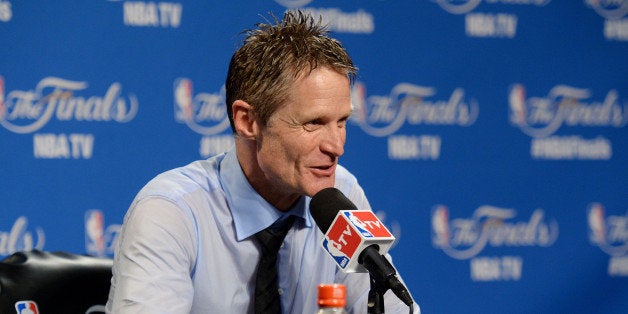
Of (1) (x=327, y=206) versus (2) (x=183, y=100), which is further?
(2) (x=183, y=100)

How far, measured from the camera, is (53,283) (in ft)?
6.40

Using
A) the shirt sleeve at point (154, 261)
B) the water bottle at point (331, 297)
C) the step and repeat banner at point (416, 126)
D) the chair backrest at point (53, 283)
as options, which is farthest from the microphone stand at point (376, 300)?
the step and repeat banner at point (416, 126)

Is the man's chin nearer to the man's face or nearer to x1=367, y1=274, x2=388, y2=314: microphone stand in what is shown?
the man's face

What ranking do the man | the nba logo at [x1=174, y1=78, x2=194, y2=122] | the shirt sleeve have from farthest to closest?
the nba logo at [x1=174, y1=78, x2=194, y2=122] < the man < the shirt sleeve

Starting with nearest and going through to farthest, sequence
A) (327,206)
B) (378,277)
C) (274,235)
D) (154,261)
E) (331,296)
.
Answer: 1. (331,296)
2. (378,277)
3. (327,206)
4. (154,261)
5. (274,235)

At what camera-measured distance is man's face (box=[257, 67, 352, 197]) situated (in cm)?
185

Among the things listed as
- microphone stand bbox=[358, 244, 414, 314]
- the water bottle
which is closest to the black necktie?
microphone stand bbox=[358, 244, 414, 314]

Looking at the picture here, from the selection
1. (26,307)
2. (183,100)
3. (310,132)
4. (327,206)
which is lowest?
(26,307)

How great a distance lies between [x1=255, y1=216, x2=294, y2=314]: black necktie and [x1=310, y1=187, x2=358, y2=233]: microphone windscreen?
41cm

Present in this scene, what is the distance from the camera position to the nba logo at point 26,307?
6.28 feet

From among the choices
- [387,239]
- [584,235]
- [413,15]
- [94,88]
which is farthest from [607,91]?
[387,239]

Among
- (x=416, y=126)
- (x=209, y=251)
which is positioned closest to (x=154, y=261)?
(x=209, y=251)

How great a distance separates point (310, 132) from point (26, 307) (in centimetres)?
71

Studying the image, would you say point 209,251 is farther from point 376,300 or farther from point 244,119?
point 376,300
